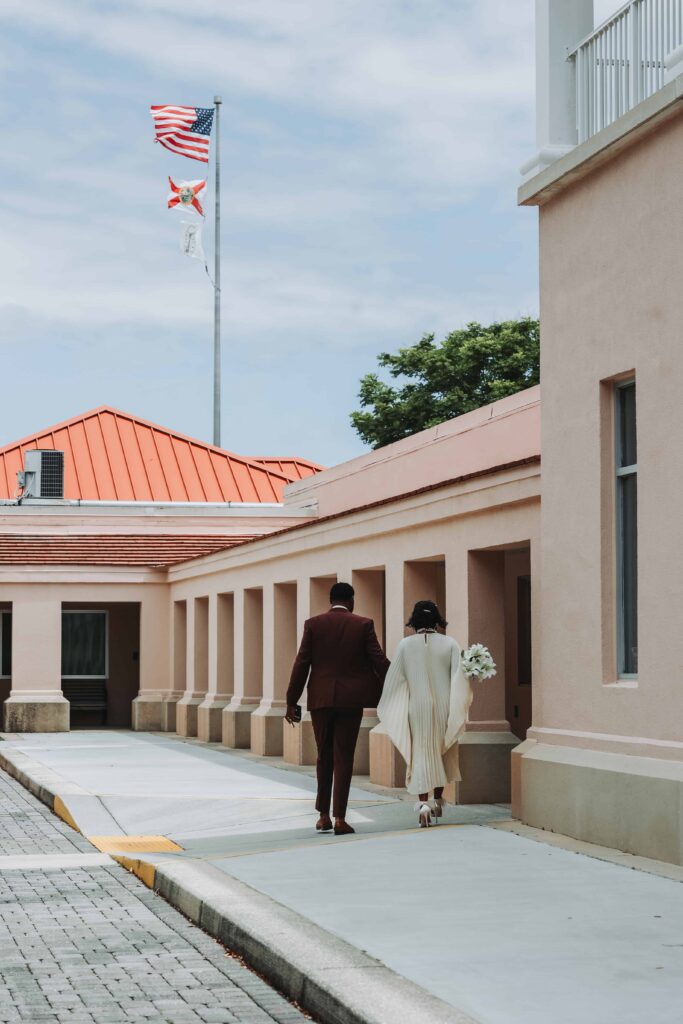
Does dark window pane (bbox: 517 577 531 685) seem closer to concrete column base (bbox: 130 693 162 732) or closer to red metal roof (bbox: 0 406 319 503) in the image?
concrete column base (bbox: 130 693 162 732)

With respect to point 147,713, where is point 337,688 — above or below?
above

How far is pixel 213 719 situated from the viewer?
85.1 ft

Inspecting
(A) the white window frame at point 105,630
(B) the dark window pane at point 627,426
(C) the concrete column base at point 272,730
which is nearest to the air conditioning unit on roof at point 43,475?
(A) the white window frame at point 105,630

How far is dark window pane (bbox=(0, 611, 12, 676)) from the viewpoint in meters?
33.8

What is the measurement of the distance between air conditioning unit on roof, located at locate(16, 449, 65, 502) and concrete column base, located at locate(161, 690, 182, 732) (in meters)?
7.53

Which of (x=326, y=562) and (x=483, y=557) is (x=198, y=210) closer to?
(x=326, y=562)

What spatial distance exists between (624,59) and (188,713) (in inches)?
720

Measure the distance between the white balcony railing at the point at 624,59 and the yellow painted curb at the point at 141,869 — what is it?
627 centimetres

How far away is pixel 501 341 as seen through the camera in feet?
170

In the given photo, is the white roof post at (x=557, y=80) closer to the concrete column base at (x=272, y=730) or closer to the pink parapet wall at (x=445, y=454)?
the pink parapet wall at (x=445, y=454)

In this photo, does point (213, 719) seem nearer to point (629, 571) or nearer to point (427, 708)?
point (427, 708)

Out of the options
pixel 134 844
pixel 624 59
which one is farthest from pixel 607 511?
pixel 134 844

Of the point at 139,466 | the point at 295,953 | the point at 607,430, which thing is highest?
the point at 139,466

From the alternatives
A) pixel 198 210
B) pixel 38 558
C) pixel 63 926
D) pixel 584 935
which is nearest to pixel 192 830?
pixel 63 926
